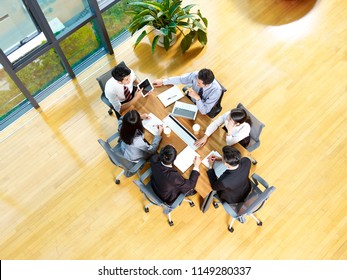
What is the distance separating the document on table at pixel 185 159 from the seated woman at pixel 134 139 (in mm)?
304

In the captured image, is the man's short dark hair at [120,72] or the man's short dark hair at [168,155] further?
the man's short dark hair at [120,72]

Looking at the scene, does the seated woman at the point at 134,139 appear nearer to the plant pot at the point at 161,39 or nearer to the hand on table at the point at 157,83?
the hand on table at the point at 157,83

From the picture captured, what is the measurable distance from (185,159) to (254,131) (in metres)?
0.88

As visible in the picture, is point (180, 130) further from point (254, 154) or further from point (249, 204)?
point (254, 154)

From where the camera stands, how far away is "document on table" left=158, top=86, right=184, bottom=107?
4.39m

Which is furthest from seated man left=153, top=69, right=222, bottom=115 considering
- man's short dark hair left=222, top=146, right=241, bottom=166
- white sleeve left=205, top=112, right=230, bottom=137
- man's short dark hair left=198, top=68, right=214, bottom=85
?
man's short dark hair left=222, top=146, right=241, bottom=166

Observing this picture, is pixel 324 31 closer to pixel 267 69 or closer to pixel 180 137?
pixel 267 69

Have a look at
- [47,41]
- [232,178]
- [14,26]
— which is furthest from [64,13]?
[232,178]

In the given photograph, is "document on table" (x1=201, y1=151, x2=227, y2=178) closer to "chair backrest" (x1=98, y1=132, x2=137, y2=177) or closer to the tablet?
"chair backrest" (x1=98, y1=132, x2=137, y2=177)

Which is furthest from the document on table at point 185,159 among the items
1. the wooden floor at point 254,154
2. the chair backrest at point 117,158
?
the wooden floor at point 254,154

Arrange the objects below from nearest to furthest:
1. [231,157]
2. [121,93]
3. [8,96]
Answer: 1. [231,157]
2. [121,93]
3. [8,96]

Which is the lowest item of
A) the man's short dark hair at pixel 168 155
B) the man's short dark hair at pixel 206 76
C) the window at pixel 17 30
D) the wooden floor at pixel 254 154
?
the wooden floor at pixel 254 154

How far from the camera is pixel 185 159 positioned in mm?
4086

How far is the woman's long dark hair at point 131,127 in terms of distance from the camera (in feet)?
12.6
